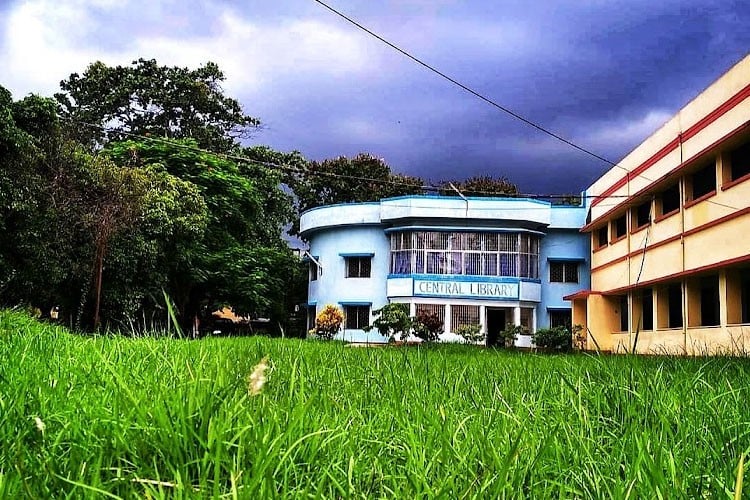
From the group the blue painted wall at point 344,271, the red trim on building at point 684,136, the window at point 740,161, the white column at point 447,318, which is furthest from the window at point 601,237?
the window at point 740,161

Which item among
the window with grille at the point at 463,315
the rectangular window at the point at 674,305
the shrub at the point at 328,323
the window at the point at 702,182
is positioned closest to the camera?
the window at the point at 702,182

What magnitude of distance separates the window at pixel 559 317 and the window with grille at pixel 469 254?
A: 151cm

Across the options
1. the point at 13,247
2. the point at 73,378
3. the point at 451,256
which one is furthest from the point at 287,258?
the point at 73,378

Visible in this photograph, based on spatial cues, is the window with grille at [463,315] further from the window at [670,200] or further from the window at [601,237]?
the window at [670,200]

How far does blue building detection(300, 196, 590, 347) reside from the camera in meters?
24.2

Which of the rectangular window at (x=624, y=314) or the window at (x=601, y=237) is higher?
the window at (x=601, y=237)

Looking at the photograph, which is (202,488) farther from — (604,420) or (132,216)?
(132,216)

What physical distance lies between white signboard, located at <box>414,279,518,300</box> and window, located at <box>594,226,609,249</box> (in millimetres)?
2959

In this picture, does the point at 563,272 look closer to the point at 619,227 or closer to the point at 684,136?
the point at 619,227

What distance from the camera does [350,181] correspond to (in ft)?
102

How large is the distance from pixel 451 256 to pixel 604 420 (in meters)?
22.2

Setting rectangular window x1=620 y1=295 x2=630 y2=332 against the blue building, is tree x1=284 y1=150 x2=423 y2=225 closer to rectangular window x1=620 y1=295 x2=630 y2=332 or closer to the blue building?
the blue building

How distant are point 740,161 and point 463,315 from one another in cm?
1191

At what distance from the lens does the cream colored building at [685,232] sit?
13.4m
